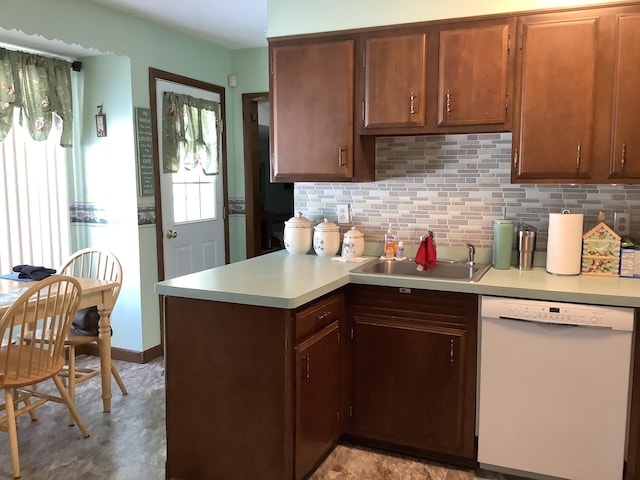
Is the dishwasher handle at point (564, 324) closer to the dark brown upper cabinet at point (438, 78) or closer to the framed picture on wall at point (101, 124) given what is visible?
the dark brown upper cabinet at point (438, 78)

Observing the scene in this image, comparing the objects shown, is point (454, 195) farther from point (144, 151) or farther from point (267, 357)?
point (144, 151)

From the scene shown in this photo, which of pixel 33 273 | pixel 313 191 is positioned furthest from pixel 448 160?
pixel 33 273

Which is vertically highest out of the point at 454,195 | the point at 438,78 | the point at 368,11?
the point at 368,11

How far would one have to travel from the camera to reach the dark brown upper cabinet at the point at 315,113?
2.85 m

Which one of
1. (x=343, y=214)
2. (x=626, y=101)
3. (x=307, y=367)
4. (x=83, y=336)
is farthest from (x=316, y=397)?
(x=626, y=101)

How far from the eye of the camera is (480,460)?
2480mm

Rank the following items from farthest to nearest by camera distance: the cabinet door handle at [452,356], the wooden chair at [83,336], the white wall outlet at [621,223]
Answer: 1. the wooden chair at [83,336]
2. the white wall outlet at [621,223]
3. the cabinet door handle at [452,356]

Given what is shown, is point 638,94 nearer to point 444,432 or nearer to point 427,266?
point 427,266

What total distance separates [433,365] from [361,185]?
1.14 metres

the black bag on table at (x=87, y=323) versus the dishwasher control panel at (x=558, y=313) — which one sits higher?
the dishwasher control panel at (x=558, y=313)

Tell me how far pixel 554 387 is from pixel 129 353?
9.60ft

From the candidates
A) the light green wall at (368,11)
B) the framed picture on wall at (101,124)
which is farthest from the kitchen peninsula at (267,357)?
the framed picture on wall at (101,124)

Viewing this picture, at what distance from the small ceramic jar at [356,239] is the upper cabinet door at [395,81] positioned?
602mm

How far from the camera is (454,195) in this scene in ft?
9.73
